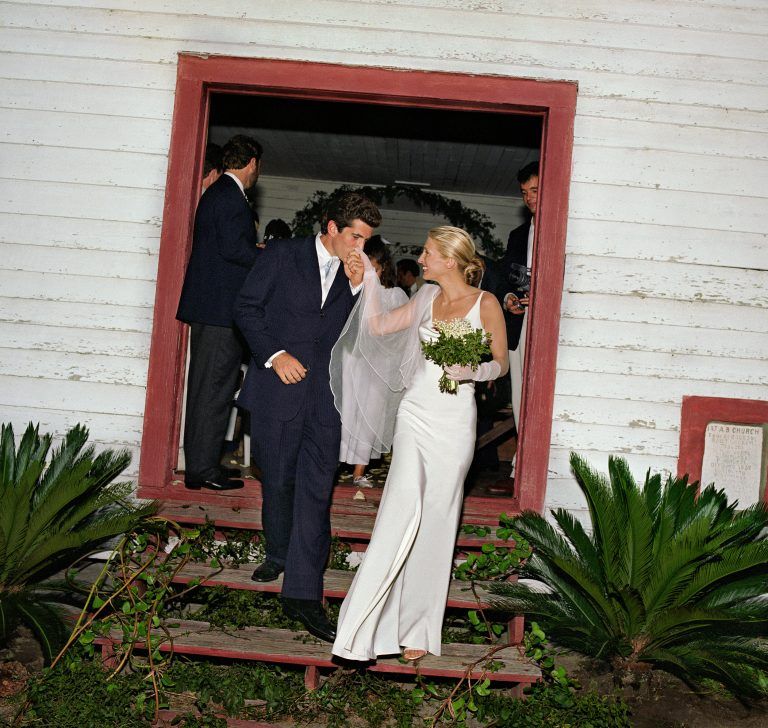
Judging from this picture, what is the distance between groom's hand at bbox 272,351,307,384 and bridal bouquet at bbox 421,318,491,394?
74 cm

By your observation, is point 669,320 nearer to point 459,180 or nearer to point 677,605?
point 677,605

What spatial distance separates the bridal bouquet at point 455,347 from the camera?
5.14 meters

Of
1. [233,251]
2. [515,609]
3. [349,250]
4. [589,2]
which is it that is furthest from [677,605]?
[589,2]

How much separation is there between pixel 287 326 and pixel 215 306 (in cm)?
115

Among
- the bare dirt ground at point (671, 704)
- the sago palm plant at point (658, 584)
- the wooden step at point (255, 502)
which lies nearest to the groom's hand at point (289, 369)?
the wooden step at point (255, 502)

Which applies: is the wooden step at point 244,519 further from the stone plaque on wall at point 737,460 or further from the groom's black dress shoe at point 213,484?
the stone plaque on wall at point 737,460

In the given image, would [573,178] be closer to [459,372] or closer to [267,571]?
[459,372]

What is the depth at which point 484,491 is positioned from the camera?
7715 mm

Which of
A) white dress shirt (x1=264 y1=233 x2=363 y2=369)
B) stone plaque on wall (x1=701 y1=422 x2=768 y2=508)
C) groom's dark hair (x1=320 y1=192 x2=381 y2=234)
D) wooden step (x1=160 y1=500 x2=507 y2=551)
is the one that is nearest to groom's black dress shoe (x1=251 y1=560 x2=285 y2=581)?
wooden step (x1=160 y1=500 x2=507 y2=551)

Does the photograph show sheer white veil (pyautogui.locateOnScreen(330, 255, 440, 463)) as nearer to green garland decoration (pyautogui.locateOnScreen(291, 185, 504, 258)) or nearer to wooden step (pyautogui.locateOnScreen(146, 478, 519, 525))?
wooden step (pyautogui.locateOnScreen(146, 478, 519, 525))

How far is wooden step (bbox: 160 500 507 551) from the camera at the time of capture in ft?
19.5

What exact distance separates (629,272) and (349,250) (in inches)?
86.7

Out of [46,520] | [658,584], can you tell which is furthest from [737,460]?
[46,520]

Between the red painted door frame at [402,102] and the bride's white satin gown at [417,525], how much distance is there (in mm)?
1146
